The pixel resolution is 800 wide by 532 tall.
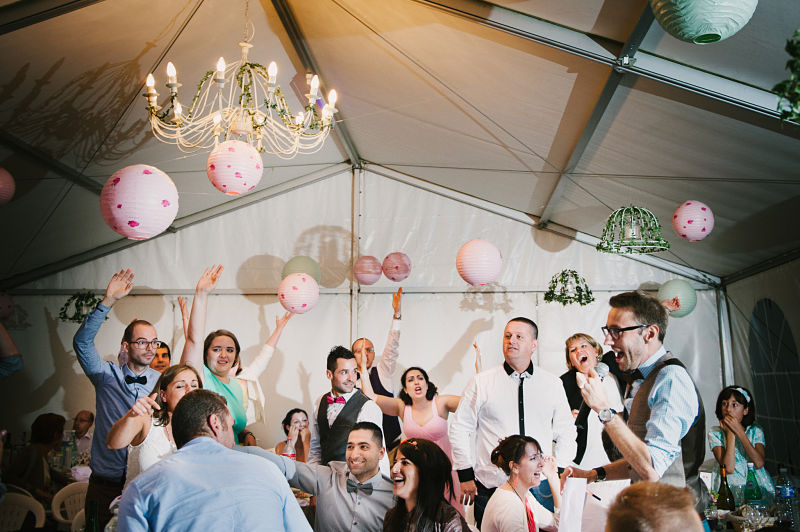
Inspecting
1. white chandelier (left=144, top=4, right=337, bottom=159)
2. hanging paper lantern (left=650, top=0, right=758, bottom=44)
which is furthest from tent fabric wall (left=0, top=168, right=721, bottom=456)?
hanging paper lantern (left=650, top=0, right=758, bottom=44)

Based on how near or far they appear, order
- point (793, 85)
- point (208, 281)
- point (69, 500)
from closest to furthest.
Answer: point (793, 85), point (208, 281), point (69, 500)

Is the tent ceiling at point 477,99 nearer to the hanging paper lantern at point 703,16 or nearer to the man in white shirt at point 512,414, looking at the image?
the hanging paper lantern at point 703,16

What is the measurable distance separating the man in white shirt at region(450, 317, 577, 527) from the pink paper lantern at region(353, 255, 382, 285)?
355 centimetres

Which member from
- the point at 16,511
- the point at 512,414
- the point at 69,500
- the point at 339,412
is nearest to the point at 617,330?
the point at 512,414

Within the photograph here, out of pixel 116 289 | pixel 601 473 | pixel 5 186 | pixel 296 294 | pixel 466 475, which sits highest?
pixel 5 186

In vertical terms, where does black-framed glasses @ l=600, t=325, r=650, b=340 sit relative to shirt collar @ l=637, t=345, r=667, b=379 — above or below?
above

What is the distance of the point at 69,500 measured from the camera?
4449mm

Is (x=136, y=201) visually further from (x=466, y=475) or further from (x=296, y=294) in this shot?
(x=296, y=294)

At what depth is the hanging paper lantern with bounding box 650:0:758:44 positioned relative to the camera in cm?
234

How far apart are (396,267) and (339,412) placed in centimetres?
359

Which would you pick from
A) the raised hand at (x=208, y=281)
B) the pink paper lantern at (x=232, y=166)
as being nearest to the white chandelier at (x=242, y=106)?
the pink paper lantern at (x=232, y=166)

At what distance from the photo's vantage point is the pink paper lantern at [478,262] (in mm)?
6260

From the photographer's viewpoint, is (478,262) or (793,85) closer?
(793,85)

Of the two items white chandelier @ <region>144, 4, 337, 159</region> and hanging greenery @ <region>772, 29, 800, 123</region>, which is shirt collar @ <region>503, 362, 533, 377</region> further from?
hanging greenery @ <region>772, 29, 800, 123</region>
